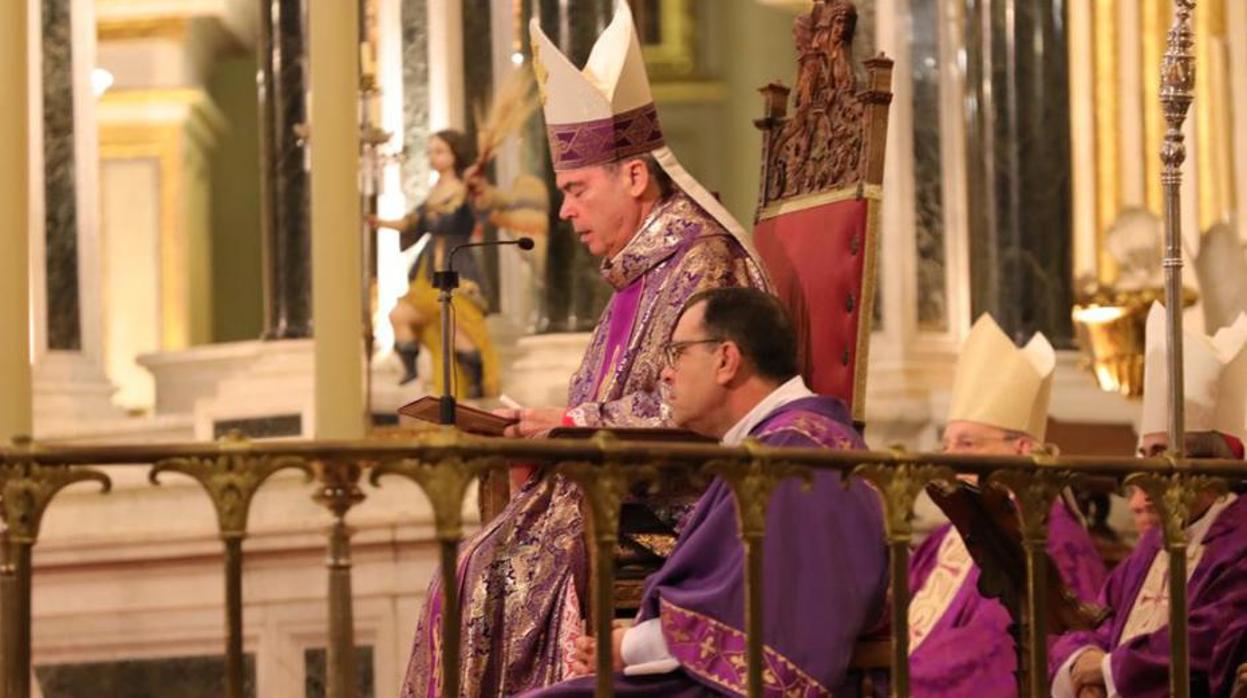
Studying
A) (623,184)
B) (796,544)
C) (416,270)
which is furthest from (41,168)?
(796,544)

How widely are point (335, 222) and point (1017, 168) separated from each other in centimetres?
595

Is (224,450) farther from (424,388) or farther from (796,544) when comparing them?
(424,388)

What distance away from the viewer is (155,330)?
1122cm

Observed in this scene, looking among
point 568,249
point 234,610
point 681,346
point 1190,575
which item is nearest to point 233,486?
point 234,610

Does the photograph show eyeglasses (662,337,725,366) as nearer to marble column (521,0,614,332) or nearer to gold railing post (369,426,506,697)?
gold railing post (369,426,506,697)

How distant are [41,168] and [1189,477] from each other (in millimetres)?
6436

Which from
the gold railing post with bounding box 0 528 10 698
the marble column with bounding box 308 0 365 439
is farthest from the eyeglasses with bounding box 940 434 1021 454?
the gold railing post with bounding box 0 528 10 698

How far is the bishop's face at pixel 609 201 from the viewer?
5.77 meters

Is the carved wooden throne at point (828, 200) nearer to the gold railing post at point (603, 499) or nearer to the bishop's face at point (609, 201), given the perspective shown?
the bishop's face at point (609, 201)

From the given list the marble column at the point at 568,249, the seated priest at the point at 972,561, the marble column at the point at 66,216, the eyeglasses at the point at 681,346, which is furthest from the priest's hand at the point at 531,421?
the marble column at the point at 66,216

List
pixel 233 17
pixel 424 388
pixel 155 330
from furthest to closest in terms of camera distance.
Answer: pixel 233 17
pixel 155 330
pixel 424 388

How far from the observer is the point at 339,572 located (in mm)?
3830

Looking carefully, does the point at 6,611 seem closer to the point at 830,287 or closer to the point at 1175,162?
the point at 830,287

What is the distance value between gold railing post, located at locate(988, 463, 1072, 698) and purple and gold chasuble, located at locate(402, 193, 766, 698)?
121 centimetres
